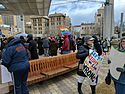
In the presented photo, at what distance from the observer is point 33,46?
9.98 meters

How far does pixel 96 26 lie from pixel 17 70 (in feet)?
224

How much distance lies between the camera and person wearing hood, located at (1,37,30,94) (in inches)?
187

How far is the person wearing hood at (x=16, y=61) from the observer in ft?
15.6

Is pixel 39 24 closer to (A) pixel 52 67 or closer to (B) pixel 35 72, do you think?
(A) pixel 52 67

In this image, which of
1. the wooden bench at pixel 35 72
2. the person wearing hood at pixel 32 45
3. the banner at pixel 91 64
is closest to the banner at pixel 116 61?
the banner at pixel 91 64

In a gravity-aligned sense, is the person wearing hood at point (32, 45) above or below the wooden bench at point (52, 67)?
above

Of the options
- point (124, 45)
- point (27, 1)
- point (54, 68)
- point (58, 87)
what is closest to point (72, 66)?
point (54, 68)

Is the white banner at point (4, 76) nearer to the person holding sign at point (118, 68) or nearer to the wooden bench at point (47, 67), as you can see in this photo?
the wooden bench at point (47, 67)

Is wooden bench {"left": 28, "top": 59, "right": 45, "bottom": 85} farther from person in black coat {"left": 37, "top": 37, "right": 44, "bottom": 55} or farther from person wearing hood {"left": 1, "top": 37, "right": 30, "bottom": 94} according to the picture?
person in black coat {"left": 37, "top": 37, "right": 44, "bottom": 55}

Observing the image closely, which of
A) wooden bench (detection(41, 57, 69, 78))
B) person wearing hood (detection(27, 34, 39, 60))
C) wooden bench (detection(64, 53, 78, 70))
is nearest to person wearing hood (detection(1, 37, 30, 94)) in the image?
wooden bench (detection(41, 57, 69, 78))

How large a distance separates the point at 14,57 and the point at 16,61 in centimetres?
10

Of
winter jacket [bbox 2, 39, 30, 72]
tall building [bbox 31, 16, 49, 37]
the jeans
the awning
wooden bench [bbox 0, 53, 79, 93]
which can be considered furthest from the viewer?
tall building [bbox 31, 16, 49, 37]

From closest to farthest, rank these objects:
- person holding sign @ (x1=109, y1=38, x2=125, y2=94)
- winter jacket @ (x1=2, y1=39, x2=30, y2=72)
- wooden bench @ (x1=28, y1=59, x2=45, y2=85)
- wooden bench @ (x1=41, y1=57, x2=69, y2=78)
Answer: person holding sign @ (x1=109, y1=38, x2=125, y2=94) → winter jacket @ (x1=2, y1=39, x2=30, y2=72) → wooden bench @ (x1=28, y1=59, x2=45, y2=85) → wooden bench @ (x1=41, y1=57, x2=69, y2=78)

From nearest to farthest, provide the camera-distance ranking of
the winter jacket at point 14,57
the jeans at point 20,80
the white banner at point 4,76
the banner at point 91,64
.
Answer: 1. the winter jacket at point 14,57
2. the jeans at point 20,80
3. the banner at point 91,64
4. the white banner at point 4,76
